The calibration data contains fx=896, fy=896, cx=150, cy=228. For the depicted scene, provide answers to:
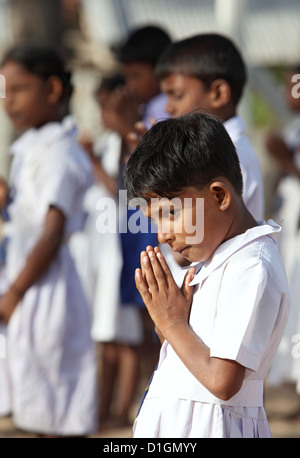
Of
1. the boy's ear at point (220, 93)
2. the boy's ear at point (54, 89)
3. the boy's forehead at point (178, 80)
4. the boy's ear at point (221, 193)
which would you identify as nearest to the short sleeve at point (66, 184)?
the boy's ear at point (54, 89)

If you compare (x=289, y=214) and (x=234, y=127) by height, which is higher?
(x=234, y=127)

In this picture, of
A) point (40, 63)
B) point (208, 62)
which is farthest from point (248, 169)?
point (40, 63)

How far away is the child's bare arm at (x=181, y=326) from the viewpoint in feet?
5.54

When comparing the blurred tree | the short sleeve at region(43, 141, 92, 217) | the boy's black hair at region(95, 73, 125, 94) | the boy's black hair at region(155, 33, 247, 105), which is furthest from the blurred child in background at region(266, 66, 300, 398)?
the blurred tree

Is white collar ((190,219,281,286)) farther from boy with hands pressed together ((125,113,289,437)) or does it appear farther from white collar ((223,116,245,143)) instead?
white collar ((223,116,245,143))

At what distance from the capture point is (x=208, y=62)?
2.67 metres

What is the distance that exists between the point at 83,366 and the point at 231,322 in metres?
2.10

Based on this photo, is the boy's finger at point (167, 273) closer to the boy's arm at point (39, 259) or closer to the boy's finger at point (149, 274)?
the boy's finger at point (149, 274)

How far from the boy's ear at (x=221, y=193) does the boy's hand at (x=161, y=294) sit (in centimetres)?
17

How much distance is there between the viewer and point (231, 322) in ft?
5.54

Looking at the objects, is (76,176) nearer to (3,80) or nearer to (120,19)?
(3,80)

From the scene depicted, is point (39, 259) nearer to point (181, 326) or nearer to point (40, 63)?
point (40, 63)

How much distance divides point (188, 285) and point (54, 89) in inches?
79.2
